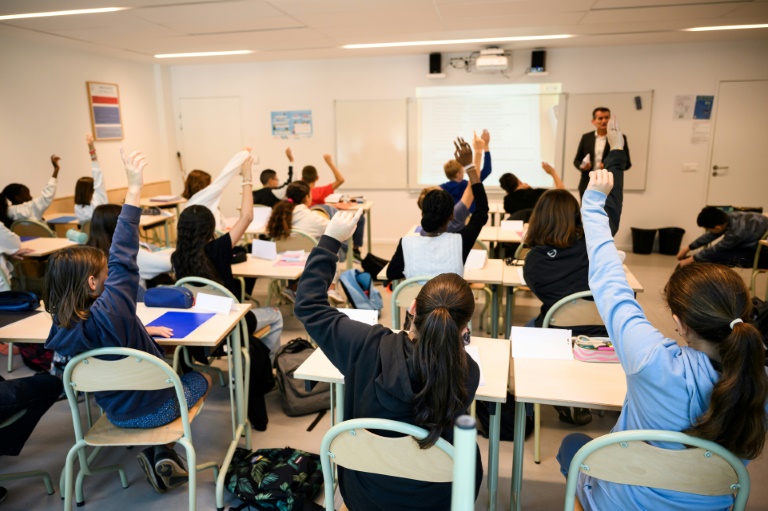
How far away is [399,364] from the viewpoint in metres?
1.32

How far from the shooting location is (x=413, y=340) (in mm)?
1452

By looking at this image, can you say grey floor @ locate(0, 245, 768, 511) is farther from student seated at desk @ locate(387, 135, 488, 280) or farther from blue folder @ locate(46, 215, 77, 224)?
blue folder @ locate(46, 215, 77, 224)

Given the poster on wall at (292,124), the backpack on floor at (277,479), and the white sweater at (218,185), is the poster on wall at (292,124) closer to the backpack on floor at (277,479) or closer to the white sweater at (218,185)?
the white sweater at (218,185)

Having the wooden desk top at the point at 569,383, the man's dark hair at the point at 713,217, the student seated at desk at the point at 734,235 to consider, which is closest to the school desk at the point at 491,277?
the wooden desk top at the point at 569,383

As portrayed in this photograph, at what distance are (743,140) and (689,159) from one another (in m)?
0.66

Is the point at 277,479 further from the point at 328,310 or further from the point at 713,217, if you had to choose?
the point at 713,217

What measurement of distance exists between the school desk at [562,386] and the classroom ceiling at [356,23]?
129 inches

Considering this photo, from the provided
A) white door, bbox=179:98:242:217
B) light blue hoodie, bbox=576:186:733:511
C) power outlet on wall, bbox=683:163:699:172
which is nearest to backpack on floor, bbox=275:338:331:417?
light blue hoodie, bbox=576:186:733:511

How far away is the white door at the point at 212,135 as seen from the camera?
8023 millimetres

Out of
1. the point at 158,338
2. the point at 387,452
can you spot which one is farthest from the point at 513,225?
the point at 387,452

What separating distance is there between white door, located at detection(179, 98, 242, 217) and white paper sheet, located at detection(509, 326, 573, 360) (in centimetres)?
665

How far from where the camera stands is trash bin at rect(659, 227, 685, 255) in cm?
688

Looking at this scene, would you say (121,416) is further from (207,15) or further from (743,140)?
(743,140)

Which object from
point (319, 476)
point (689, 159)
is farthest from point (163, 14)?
point (689, 159)
